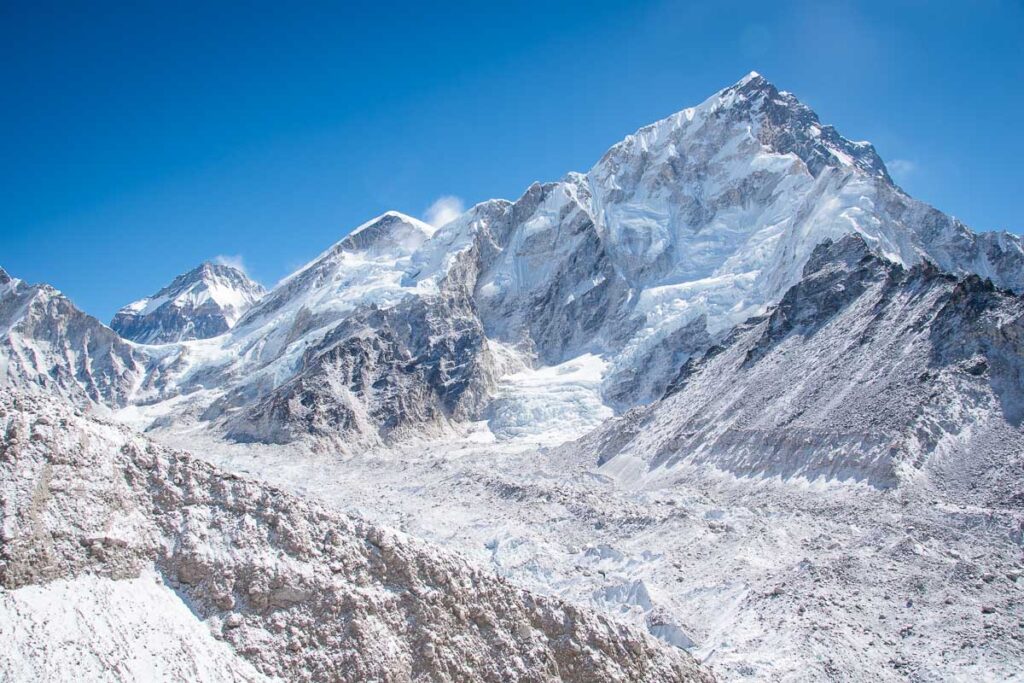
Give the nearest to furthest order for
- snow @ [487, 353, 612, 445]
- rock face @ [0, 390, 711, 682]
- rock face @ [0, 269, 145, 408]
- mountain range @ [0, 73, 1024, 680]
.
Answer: rock face @ [0, 390, 711, 682] < mountain range @ [0, 73, 1024, 680] < snow @ [487, 353, 612, 445] < rock face @ [0, 269, 145, 408]

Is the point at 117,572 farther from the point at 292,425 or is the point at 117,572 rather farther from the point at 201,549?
the point at 292,425

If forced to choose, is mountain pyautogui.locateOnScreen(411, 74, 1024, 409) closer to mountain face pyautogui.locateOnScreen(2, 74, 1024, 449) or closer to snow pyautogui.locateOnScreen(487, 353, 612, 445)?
mountain face pyautogui.locateOnScreen(2, 74, 1024, 449)

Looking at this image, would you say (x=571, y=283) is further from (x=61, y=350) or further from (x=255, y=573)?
(x=255, y=573)

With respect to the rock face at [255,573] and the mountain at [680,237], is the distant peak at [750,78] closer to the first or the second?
the mountain at [680,237]

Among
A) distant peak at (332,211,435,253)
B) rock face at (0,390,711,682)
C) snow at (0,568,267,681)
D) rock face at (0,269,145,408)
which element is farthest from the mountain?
snow at (0,568,267,681)

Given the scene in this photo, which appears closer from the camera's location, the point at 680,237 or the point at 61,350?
the point at 680,237

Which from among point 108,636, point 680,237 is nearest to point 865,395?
point 108,636
